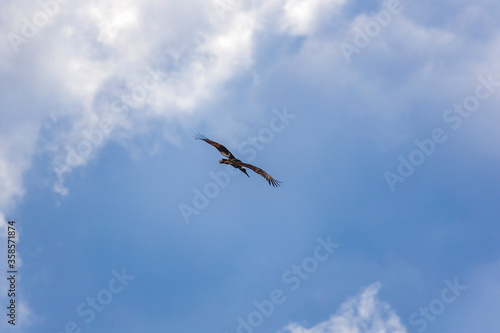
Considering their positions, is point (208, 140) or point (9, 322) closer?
point (208, 140)

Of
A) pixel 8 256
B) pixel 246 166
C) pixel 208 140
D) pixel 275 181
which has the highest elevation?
pixel 8 256

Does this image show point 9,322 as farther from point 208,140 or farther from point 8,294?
point 208,140

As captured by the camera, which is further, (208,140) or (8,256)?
(8,256)

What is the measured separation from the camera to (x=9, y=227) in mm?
78250

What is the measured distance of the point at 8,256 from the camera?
76.4 m

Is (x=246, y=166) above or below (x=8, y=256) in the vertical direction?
below

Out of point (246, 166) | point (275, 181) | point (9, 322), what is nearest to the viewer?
point (275, 181)

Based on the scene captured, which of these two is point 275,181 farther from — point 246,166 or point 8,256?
point 8,256

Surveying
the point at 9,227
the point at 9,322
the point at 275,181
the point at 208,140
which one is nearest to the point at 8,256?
the point at 9,227

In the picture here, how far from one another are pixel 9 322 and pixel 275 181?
1845 inches

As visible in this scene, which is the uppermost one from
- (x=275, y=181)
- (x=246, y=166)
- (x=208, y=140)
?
(x=208, y=140)

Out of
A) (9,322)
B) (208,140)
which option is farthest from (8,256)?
(208,140)

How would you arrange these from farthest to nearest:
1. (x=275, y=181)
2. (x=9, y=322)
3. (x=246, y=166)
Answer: (x=9, y=322) < (x=246, y=166) < (x=275, y=181)

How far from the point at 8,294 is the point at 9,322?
406 centimetres
